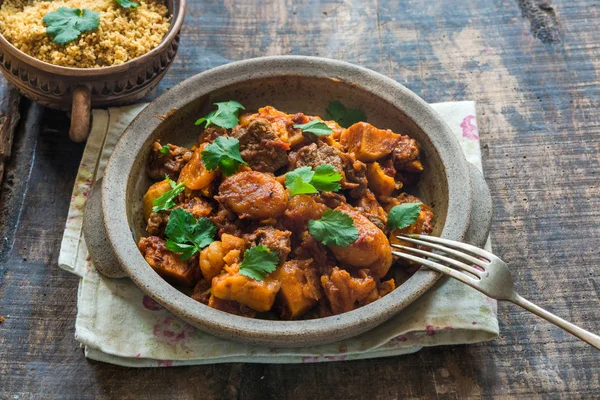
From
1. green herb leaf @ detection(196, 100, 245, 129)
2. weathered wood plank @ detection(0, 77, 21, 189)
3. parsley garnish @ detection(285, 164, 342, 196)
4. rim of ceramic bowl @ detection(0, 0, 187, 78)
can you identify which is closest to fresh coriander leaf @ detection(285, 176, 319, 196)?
parsley garnish @ detection(285, 164, 342, 196)

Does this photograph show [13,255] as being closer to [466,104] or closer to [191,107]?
[191,107]

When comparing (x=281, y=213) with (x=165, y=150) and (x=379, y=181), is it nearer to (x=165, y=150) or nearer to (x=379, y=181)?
(x=379, y=181)

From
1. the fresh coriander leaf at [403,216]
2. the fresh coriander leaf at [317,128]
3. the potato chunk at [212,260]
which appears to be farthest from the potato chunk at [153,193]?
the fresh coriander leaf at [403,216]

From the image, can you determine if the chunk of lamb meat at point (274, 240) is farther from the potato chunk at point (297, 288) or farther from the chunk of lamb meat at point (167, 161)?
the chunk of lamb meat at point (167, 161)

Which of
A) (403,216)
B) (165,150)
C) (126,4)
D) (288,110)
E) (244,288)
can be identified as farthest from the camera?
(288,110)

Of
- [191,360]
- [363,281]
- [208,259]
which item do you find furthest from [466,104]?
[191,360]

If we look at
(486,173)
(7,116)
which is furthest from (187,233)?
(486,173)

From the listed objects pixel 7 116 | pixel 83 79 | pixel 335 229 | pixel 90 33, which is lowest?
pixel 7 116
